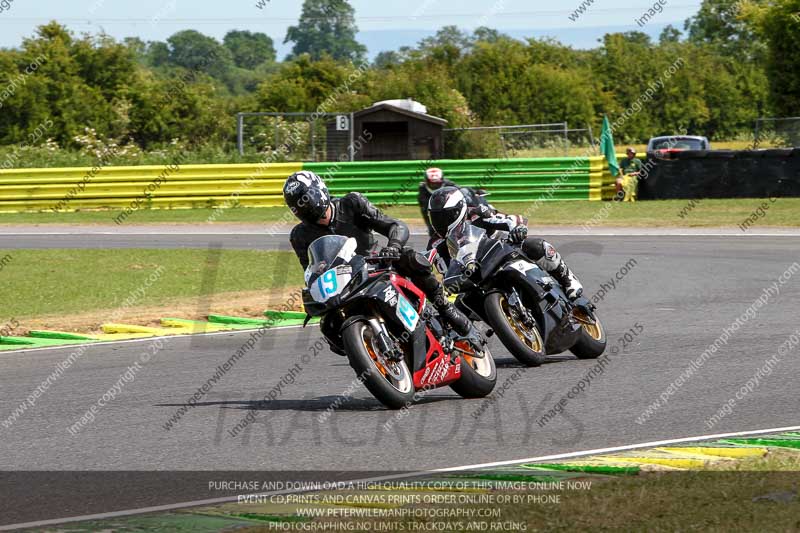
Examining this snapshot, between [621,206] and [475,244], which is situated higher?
[475,244]

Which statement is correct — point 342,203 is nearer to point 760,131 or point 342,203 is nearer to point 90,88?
point 760,131

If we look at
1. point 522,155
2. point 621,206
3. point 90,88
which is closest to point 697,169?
point 621,206

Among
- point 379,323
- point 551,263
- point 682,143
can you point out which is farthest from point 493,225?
point 682,143

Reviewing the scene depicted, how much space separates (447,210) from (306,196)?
5.34ft

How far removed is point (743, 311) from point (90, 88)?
53.9 meters

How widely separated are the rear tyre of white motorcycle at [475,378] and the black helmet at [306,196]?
1.39 meters

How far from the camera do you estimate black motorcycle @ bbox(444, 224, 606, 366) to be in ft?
30.7

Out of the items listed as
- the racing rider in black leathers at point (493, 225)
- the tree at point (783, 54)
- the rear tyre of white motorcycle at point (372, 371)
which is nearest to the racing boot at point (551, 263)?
the racing rider in black leathers at point (493, 225)

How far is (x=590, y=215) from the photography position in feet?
86.5

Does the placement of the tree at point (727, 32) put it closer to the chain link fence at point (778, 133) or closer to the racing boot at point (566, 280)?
the chain link fence at point (778, 133)

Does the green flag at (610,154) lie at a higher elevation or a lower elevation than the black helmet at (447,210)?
lower

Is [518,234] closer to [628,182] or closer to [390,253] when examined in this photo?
[390,253]

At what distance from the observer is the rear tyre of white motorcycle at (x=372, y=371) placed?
752 centimetres

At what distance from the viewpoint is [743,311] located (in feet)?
41.1
